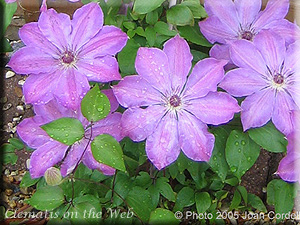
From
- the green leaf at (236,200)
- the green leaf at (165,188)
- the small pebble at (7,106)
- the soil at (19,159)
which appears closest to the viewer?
the green leaf at (165,188)

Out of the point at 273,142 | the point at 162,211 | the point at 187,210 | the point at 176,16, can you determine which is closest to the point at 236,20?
the point at 176,16

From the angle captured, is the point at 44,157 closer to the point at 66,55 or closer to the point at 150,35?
the point at 66,55

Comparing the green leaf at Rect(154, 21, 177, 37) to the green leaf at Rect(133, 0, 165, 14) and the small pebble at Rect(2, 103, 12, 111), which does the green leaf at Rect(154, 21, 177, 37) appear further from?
the small pebble at Rect(2, 103, 12, 111)

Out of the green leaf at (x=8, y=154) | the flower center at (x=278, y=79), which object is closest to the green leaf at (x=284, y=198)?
the flower center at (x=278, y=79)

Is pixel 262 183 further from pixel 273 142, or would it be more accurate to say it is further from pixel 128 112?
pixel 128 112

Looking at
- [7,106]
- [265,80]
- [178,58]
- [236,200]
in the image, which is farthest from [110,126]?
[7,106]

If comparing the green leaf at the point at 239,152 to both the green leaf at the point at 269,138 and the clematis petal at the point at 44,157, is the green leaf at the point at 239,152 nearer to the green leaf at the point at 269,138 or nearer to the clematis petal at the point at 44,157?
the green leaf at the point at 269,138

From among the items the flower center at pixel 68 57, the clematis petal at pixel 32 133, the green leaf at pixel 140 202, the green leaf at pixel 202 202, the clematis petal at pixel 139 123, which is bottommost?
the green leaf at pixel 202 202

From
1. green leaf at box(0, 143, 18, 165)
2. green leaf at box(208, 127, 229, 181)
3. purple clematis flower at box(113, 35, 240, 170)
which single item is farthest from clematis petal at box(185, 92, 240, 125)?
green leaf at box(0, 143, 18, 165)
